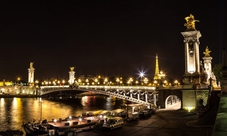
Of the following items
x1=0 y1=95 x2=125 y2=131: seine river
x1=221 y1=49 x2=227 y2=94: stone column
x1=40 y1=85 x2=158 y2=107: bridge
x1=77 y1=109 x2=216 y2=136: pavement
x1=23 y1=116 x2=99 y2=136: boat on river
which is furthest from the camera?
x1=40 y1=85 x2=158 y2=107: bridge

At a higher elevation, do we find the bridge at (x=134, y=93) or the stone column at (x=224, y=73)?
the stone column at (x=224, y=73)

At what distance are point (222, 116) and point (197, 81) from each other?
34762mm

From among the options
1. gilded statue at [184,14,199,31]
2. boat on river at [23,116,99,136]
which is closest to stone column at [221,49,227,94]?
boat on river at [23,116,99,136]

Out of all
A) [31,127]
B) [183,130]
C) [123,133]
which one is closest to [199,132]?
[183,130]

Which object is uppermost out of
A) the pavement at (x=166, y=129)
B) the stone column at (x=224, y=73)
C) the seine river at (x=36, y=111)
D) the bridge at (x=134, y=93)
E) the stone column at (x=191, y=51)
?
the stone column at (x=191, y=51)

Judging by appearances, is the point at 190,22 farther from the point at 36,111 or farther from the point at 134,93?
the point at 36,111

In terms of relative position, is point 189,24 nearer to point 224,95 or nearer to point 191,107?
point 191,107

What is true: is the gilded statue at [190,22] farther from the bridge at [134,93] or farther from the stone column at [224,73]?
the stone column at [224,73]

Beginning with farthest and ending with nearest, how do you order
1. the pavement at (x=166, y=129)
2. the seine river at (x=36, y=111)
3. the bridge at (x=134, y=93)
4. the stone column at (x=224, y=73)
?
the bridge at (x=134, y=93) < the seine river at (x=36, y=111) < the pavement at (x=166, y=129) < the stone column at (x=224, y=73)

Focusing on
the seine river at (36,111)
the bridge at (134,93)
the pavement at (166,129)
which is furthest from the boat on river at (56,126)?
the bridge at (134,93)

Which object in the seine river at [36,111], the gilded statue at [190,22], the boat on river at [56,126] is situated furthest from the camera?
the seine river at [36,111]

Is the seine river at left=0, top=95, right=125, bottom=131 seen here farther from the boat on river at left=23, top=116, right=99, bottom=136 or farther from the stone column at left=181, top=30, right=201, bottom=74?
the stone column at left=181, top=30, right=201, bottom=74

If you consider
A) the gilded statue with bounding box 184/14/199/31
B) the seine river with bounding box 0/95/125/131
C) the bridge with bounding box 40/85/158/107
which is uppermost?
the gilded statue with bounding box 184/14/199/31

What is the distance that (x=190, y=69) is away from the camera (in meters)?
46.5
